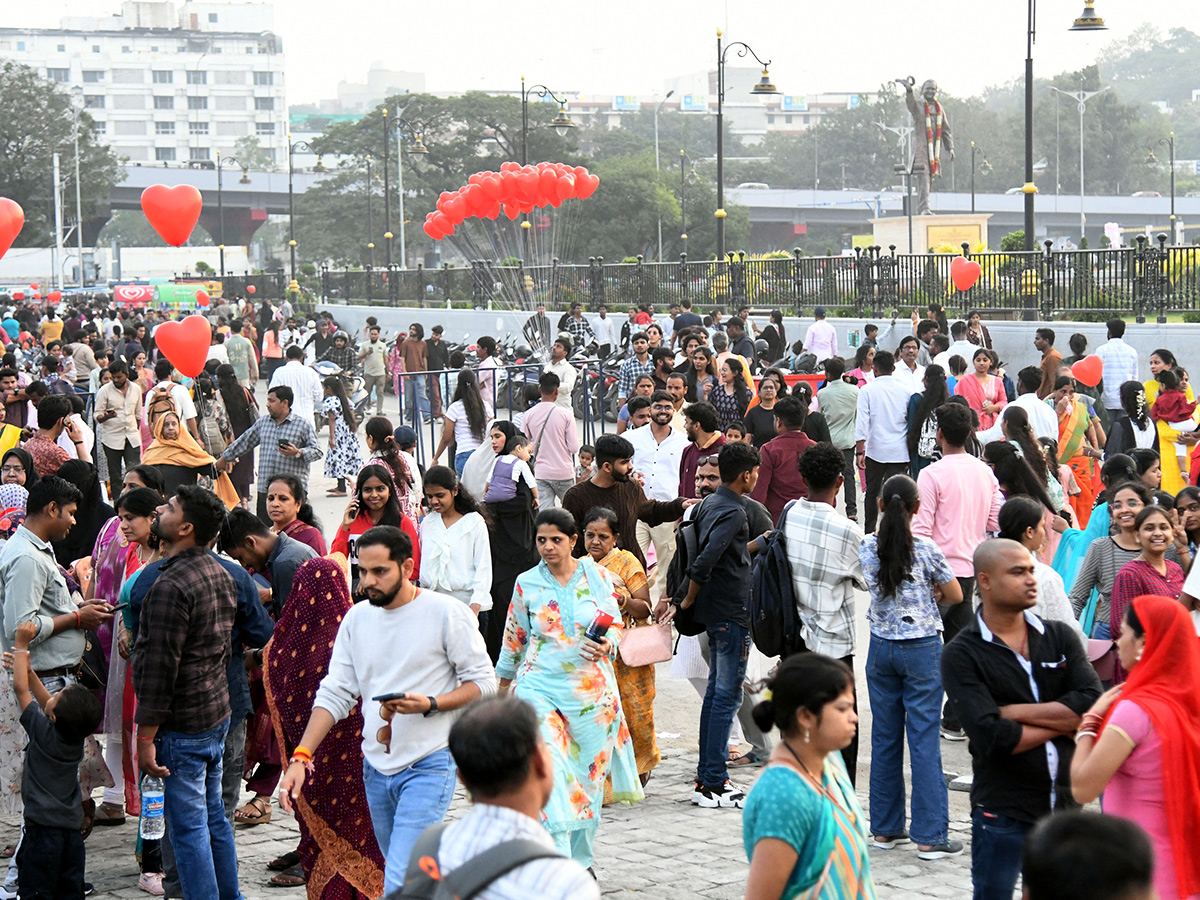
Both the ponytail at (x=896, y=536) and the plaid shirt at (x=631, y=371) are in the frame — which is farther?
the plaid shirt at (x=631, y=371)

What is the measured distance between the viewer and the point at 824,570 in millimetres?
6199

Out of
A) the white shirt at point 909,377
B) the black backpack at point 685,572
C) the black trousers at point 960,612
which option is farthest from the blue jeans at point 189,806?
the white shirt at point 909,377

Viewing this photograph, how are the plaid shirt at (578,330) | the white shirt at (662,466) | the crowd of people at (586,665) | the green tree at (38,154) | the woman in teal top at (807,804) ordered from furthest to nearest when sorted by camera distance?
the green tree at (38,154) → the plaid shirt at (578,330) → the white shirt at (662,466) → the crowd of people at (586,665) → the woman in teal top at (807,804)

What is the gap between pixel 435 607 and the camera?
4.68 m

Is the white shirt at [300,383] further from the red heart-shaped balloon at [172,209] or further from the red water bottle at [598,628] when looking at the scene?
the red water bottle at [598,628]

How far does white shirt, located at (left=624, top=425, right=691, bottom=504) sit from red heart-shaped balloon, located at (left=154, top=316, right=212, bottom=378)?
4918 mm

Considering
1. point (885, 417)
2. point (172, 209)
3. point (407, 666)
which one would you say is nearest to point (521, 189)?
point (172, 209)

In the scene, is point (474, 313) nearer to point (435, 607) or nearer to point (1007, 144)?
point (435, 607)

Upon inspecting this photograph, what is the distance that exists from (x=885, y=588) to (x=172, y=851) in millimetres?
3049

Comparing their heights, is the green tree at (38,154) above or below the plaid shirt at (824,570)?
above

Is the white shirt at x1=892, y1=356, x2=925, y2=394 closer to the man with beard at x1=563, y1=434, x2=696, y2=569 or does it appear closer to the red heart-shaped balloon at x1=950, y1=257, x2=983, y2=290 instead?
the man with beard at x1=563, y1=434, x2=696, y2=569

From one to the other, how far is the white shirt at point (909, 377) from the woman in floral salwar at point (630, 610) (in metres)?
5.66

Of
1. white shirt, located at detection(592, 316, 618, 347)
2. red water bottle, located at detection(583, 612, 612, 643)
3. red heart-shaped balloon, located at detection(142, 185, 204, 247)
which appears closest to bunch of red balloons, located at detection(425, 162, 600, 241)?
white shirt, located at detection(592, 316, 618, 347)

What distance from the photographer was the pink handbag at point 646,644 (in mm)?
6730
